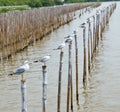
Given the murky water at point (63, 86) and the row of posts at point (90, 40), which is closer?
the murky water at point (63, 86)

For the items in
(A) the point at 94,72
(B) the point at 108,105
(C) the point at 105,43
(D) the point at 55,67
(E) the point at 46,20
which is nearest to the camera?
(B) the point at 108,105

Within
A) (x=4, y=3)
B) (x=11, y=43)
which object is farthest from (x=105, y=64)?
(x=4, y=3)

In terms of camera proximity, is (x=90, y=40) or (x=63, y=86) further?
(x=90, y=40)

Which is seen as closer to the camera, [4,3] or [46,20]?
[46,20]

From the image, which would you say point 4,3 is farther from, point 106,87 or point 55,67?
point 106,87

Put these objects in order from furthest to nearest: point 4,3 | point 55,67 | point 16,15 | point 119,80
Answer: point 4,3
point 16,15
point 55,67
point 119,80

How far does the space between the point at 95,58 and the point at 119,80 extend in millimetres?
5787

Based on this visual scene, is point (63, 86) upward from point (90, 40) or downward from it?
downward

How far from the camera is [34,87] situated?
1761 cm

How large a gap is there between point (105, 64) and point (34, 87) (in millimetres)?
6356

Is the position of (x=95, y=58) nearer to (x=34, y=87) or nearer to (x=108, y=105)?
(x=34, y=87)

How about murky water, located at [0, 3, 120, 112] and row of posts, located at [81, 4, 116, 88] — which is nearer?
murky water, located at [0, 3, 120, 112]

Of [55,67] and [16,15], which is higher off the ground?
[16,15]

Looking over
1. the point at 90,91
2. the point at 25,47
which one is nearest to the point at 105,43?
the point at 25,47
